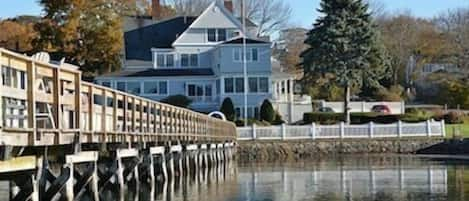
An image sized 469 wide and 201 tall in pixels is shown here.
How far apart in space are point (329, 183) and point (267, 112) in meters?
35.3

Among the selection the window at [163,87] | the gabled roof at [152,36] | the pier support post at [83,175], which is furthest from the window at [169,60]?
the pier support post at [83,175]

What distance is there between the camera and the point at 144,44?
253ft

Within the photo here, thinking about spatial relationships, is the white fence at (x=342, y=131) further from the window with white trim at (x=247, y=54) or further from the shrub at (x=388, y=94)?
the shrub at (x=388, y=94)

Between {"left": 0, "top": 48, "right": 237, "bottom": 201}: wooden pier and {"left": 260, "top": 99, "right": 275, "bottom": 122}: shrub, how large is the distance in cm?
3510

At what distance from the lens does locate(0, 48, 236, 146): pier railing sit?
14570 mm

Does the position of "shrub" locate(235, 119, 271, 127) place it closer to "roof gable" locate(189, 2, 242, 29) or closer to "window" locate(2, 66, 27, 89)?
"roof gable" locate(189, 2, 242, 29)

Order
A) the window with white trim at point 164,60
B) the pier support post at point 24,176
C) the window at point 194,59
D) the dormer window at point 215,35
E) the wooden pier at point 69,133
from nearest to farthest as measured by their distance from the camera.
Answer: the wooden pier at point 69,133 < the pier support post at point 24,176 < the dormer window at point 215,35 < the window with white trim at point 164,60 < the window at point 194,59

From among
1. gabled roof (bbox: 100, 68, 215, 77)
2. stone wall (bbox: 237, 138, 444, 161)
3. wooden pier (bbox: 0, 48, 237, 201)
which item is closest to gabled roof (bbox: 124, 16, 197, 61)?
gabled roof (bbox: 100, 68, 215, 77)

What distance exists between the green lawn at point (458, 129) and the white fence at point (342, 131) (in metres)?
2.38

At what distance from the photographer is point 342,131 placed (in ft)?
199

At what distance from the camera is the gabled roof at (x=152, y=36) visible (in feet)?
250

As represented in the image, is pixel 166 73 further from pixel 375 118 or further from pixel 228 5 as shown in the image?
pixel 375 118

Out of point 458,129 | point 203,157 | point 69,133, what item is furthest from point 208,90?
point 69,133

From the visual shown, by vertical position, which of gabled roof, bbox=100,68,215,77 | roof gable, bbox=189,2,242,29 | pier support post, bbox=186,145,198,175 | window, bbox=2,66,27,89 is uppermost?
roof gable, bbox=189,2,242,29
